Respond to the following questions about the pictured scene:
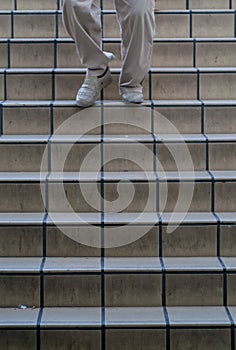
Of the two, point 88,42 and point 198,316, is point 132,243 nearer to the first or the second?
point 198,316

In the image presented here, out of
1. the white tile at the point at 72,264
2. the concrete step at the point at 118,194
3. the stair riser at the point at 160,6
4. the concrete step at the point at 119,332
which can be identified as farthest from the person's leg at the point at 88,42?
the concrete step at the point at 119,332

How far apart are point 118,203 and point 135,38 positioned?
0.99 meters

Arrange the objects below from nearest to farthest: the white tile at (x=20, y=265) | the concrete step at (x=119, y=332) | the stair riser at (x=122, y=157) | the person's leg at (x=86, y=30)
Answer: the concrete step at (x=119, y=332) → the white tile at (x=20, y=265) → the stair riser at (x=122, y=157) → the person's leg at (x=86, y=30)

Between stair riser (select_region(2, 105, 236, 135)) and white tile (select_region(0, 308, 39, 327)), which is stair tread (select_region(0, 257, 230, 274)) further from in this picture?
stair riser (select_region(2, 105, 236, 135))

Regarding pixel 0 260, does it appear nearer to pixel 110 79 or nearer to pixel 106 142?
pixel 106 142

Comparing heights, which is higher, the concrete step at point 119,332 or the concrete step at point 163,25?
the concrete step at point 163,25

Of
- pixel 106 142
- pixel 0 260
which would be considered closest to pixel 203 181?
pixel 106 142

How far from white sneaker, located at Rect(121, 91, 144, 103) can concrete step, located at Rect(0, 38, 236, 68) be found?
16.8 inches

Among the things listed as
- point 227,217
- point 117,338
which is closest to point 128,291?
point 117,338

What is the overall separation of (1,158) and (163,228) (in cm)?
98

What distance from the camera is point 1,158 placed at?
346 centimetres

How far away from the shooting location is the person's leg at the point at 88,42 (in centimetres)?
358

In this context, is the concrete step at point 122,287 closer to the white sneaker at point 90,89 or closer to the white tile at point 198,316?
the white tile at point 198,316

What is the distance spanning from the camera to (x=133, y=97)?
3.69 meters
